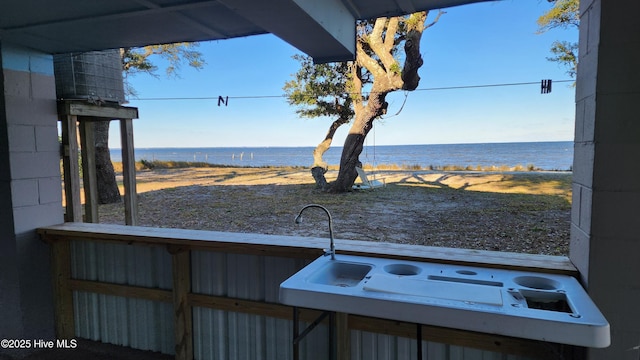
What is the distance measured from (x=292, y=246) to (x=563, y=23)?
672 cm

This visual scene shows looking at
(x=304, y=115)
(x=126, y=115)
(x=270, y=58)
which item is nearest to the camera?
(x=126, y=115)

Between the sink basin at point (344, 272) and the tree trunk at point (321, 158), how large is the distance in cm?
765

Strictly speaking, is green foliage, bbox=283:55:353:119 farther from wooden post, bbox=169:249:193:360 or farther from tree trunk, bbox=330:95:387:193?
wooden post, bbox=169:249:193:360

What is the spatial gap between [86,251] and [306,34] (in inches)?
85.7

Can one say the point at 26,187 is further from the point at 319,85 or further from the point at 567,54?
the point at 567,54

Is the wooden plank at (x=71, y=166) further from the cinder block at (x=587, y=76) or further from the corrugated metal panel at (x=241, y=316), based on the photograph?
the cinder block at (x=587, y=76)

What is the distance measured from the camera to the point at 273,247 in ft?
6.30

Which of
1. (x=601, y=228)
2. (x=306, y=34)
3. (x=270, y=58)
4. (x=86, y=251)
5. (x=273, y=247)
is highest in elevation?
(x=270, y=58)

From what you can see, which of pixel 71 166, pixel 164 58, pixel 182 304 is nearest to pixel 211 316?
pixel 182 304

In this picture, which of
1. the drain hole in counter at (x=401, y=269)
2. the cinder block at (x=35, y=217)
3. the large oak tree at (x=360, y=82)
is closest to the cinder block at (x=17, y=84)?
the cinder block at (x=35, y=217)

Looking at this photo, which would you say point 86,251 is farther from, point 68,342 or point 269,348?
point 269,348

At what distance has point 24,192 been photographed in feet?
7.75

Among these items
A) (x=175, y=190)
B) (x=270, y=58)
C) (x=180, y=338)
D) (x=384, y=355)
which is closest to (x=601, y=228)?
(x=384, y=355)

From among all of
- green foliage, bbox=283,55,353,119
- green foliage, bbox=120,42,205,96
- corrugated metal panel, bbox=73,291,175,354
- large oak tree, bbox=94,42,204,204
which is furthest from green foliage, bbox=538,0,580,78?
green foliage, bbox=120,42,205,96
